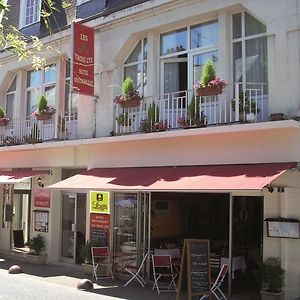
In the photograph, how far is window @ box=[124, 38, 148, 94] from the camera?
13.8 metres

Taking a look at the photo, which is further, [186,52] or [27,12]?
[27,12]

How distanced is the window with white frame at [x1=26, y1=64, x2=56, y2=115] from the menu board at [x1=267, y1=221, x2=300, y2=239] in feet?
29.2

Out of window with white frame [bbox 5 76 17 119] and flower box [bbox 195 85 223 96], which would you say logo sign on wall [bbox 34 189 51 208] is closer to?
window with white frame [bbox 5 76 17 119]

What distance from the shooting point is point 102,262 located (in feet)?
44.1

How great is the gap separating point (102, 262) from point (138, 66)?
527 centimetres

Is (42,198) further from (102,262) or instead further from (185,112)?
(185,112)

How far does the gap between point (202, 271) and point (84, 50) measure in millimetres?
7114

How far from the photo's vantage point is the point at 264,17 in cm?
1098

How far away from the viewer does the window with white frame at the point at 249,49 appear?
450 inches

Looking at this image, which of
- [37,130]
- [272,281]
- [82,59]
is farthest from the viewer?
[37,130]

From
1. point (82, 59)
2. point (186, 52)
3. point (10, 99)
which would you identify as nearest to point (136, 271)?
point (186, 52)

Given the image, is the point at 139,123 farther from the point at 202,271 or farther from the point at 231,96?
the point at 202,271

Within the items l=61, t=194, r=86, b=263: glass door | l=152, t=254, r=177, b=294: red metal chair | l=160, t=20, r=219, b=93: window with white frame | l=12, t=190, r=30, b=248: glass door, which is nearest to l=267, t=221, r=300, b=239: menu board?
l=152, t=254, r=177, b=294: red metal chair

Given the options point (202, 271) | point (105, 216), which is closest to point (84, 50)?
point (105, 216)
